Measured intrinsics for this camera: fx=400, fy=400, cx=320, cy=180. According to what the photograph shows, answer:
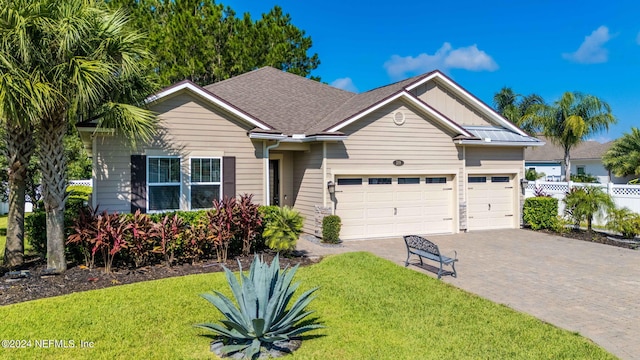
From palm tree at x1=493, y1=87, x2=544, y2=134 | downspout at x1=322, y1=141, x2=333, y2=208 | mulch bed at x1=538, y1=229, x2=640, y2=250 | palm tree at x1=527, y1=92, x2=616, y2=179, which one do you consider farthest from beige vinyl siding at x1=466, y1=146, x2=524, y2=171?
palm tree at x1=493, y1=87, x2=544, y2=134

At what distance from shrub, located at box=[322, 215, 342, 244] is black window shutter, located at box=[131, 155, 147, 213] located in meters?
5.21

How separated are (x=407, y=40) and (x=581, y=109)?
39.7ft

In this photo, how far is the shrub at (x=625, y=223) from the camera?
43.4 feet

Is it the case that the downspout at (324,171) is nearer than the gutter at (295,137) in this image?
No

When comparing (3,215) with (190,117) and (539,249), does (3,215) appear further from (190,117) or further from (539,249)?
(539,249)

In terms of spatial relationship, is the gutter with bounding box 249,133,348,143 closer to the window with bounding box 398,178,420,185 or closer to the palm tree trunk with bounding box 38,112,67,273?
the window with bounding box 398,178,420,185

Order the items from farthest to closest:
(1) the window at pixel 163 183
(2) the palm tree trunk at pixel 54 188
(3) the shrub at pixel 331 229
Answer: (3) the shrub at pixel 331 229 → (1) the window at pixel 163 183 → (2) the palm tree trunk at pixel 54 188

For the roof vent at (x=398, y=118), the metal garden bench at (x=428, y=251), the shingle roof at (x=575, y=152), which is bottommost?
the metal garden bench at (x=428, y=251)

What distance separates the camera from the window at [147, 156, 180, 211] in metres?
10.6

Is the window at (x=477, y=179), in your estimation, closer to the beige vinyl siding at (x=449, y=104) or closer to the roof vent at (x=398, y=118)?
the beige vinyl siding at (x=449, y=104)

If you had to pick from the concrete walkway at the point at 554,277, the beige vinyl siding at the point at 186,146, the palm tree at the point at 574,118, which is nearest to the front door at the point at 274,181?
the concrete walkway at the point at 554,277

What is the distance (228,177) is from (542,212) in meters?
12.1

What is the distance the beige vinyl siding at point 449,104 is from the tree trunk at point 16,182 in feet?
40.0

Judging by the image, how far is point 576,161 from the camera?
37125 millimetres
